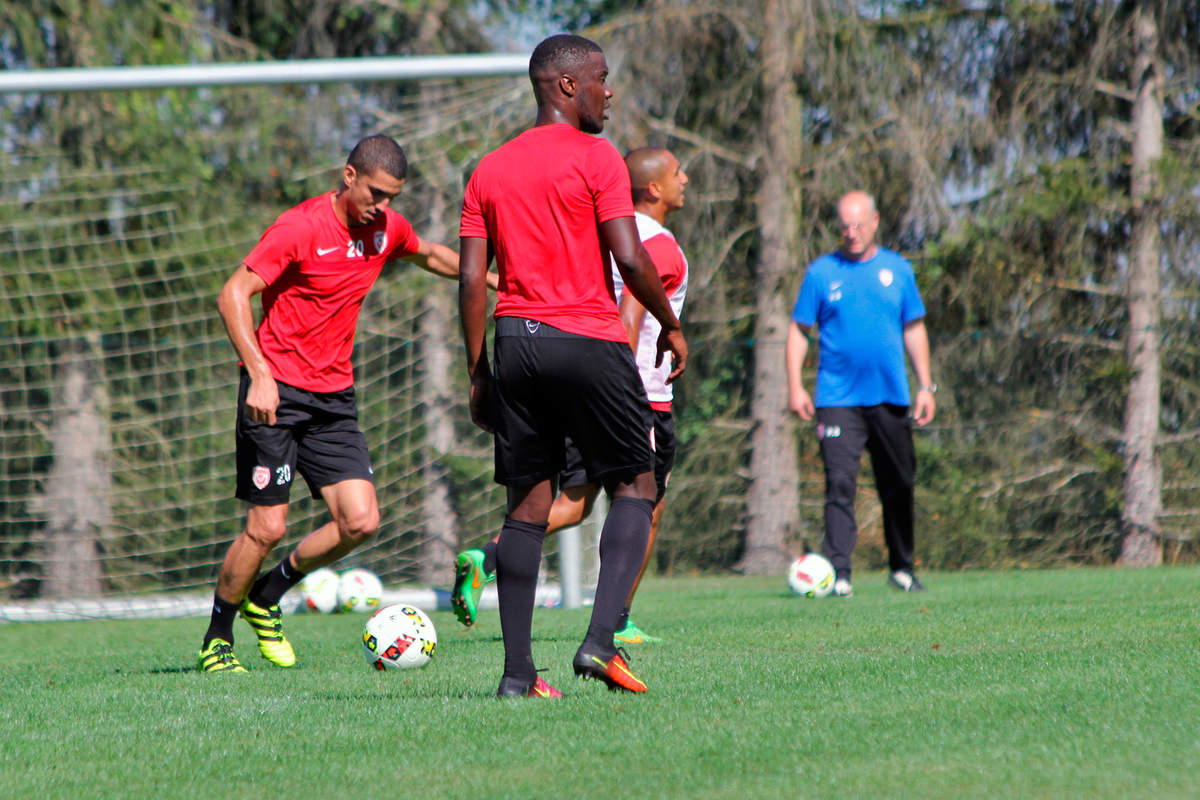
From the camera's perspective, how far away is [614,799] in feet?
8.64

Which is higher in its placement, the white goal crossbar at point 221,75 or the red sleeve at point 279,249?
the white goal crossbar at point 221,75

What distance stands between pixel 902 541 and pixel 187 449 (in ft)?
19.6

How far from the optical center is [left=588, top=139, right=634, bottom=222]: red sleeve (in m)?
3.77

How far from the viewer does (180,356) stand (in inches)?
424

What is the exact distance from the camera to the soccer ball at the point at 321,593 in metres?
8.33

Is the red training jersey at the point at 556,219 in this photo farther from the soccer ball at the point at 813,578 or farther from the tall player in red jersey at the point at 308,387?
the soccer ball at the point at 813,578

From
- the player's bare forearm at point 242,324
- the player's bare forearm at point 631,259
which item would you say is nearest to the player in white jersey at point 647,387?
the player's bare forearm at point 242,324

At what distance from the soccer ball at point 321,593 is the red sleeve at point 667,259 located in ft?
13.1

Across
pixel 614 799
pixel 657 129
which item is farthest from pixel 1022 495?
pixel 614 799

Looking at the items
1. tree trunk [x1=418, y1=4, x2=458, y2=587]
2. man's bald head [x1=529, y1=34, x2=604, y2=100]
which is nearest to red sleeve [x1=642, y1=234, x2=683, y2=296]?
man's bald head [x1=529, y1=34, x2=604, y2=100]

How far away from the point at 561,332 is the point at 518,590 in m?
0.77

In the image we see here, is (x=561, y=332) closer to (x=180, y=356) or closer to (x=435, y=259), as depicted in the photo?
(x=435, y=259)

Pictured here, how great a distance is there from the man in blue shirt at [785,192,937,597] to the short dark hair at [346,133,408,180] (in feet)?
10.7

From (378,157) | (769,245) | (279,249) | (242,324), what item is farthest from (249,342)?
(769,245)
